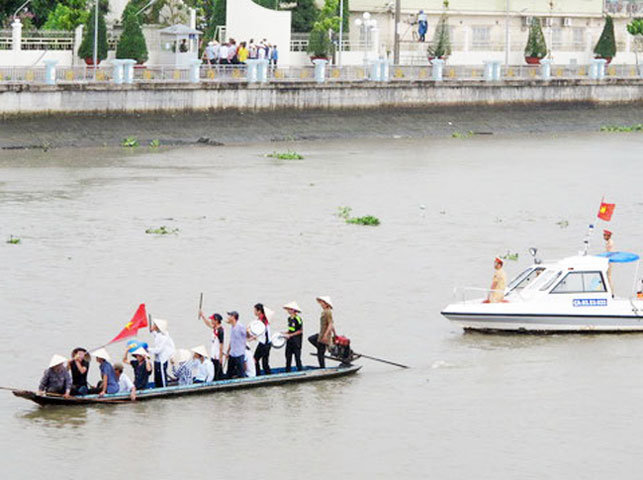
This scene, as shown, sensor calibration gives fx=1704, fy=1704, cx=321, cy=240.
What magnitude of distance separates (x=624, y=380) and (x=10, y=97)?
28743 millimetres

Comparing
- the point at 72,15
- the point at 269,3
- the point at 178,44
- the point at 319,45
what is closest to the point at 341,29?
the point at 319,45

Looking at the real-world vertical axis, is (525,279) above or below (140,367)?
above

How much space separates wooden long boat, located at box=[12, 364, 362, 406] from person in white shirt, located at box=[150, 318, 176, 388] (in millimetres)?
207

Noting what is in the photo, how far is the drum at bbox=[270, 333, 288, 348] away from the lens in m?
21.0

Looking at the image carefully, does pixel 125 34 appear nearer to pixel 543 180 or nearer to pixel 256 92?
pixel 256 92

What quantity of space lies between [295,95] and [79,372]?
35434 mm

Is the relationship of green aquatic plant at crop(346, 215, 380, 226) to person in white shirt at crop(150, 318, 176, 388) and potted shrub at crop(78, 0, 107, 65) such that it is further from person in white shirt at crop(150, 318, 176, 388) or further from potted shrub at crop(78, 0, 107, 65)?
potted shrub at crop(78, 0, 107, 65)

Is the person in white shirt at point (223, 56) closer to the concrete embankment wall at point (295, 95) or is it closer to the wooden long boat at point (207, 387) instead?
the concrete embankment wall at point (295, 95)

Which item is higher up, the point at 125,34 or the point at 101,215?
the point at 125,34

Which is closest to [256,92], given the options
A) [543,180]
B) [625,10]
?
[543,180]

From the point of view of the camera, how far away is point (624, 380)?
21.9 metres

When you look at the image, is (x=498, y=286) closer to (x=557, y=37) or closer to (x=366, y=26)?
(x=366, y=26)

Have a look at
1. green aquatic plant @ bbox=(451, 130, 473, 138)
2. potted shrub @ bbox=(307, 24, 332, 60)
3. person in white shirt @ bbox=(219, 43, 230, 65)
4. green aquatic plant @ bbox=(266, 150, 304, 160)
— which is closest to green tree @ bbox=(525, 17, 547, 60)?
potted shrub @ bbox=(307, 24, 332, 60)

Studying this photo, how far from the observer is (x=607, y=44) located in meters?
70.7
